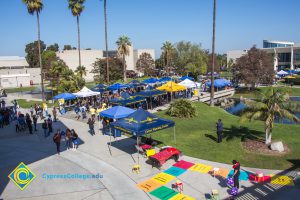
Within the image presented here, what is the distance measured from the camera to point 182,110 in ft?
81.3

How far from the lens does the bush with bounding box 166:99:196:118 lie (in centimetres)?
2477

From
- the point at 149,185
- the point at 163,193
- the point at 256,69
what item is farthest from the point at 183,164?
the point at 256,69

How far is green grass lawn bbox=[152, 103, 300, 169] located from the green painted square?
4.13 meters

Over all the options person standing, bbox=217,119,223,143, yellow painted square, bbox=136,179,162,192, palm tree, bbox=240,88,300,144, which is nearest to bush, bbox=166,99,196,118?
person standing, bbox=217,119,223,143

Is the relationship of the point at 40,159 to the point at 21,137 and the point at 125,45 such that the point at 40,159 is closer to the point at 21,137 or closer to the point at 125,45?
the point at 21,137

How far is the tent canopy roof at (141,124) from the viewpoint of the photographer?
13.4 metres

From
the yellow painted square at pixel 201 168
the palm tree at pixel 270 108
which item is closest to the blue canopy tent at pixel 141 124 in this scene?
the yellow painted square at pixel 201 168

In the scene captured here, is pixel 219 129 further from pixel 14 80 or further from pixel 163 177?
pixel 14 80

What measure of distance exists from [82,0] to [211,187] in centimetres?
4213

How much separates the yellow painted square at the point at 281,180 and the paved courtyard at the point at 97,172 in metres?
0.31

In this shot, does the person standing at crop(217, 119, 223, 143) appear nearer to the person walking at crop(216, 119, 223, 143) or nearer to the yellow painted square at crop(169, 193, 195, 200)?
the person walking at crop(216, 119, 223, 143)

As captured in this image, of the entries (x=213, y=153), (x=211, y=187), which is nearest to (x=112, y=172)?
(x=211, y=187)

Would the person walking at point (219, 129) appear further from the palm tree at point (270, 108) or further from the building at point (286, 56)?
the building at point (286, 56)

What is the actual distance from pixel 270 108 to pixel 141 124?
24.0ft
